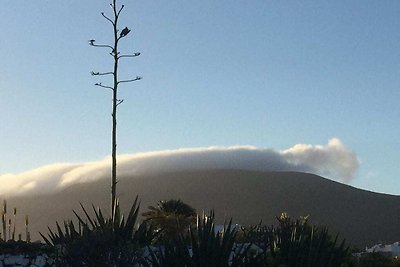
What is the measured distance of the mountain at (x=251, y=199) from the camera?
73188 millimetres

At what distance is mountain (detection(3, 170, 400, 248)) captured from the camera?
240ft

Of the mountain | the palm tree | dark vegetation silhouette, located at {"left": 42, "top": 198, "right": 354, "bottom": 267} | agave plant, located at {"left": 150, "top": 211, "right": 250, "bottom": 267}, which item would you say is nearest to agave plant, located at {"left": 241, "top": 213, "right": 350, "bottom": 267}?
dark vegetation silhouette, located at {"left": 42, "top": 198, "right": 354, "bottom": 267}

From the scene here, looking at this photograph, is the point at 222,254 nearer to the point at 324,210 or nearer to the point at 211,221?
the point at 211,221

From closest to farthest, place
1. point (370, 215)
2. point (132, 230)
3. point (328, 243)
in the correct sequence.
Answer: point (328, 243) → point (132, 230) → point (370, 215)

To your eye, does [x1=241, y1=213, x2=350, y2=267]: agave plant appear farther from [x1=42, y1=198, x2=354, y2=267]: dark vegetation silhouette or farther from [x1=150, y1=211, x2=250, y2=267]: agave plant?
[x1=150, y1=211, x2=250, y2=267]: agave plant

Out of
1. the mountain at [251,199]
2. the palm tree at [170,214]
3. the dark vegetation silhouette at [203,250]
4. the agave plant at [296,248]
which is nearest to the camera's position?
the dark vegetation silhouette at [203,250]

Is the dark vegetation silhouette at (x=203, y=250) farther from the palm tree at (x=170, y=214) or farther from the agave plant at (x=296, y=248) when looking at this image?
the palm tree at (x=170, y=214)

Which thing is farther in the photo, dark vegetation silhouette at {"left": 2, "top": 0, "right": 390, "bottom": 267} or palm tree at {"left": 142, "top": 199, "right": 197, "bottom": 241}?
palm tree at {"left": 142, "top": 199, "right": 197, "bottom": 241}

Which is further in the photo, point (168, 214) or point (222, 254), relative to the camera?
point (168, 214)

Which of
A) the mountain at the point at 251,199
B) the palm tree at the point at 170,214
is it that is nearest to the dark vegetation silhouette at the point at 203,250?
the palm tree at the point at 170,214

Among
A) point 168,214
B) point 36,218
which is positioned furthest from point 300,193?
point 168,214

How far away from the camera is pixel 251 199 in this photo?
82.2 meters

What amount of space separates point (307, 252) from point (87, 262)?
311 cm

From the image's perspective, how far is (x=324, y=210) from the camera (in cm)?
7744
